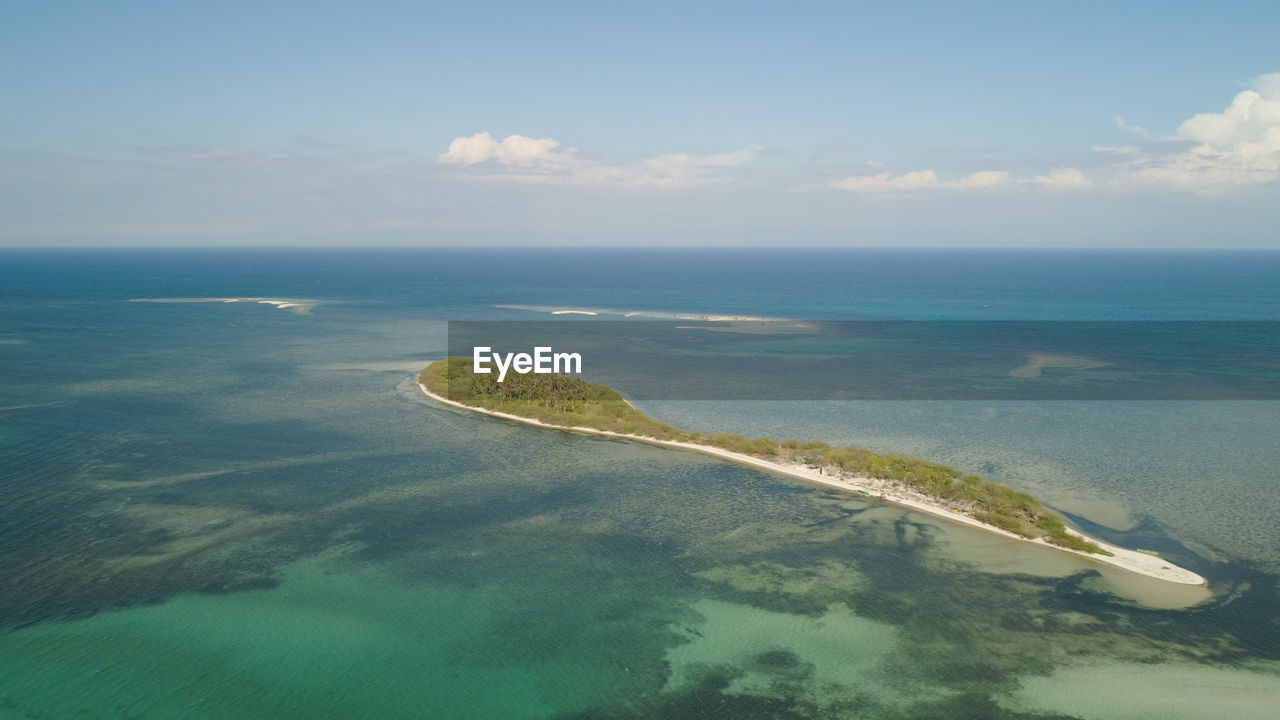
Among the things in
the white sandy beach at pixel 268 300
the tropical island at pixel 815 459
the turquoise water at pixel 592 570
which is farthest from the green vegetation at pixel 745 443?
the white sandy beach at pixel 268 300

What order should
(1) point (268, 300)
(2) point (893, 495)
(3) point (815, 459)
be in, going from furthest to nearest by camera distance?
1. (1) point (268, 300)
2. (3) point (815, 459)
3. (2) point (893, 495)

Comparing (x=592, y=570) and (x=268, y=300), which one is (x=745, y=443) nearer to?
(x=592, y=570)

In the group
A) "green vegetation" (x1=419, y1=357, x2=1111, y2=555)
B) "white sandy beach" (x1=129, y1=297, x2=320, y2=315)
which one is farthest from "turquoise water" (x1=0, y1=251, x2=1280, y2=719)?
"white sandy beach" (x1=129, y1=297, x2=320, y2=315)

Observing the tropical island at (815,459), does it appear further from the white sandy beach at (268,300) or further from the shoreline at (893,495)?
the white sandy beach at (268,300)

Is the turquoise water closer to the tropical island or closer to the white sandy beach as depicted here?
the tropical island

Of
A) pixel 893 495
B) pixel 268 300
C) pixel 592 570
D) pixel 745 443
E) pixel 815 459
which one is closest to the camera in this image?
pixel 592 570

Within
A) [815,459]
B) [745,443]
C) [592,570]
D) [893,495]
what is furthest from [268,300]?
[893,495]
